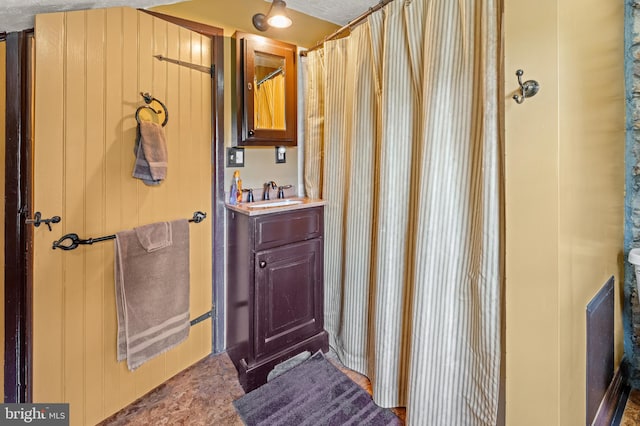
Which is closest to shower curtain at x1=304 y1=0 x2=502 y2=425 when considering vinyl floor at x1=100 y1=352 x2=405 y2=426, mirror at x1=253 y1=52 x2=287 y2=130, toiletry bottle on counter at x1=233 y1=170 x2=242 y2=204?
vinyl floor at x1=100 y1=352 x2=405 y2=426

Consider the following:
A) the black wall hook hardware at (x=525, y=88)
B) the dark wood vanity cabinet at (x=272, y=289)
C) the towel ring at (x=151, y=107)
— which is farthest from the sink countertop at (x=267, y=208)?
the black wall hook hardware at (x=525, y=88)

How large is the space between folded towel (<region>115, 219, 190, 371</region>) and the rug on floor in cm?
55

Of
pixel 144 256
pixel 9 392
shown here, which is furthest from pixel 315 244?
pixel 9 392

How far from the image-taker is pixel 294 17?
238 centimetres

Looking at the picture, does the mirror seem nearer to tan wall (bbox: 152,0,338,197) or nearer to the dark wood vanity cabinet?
tan wall (bbox: 152,0,338,197)

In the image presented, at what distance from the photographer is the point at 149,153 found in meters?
1.70

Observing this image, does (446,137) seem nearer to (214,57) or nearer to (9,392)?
(214,57)

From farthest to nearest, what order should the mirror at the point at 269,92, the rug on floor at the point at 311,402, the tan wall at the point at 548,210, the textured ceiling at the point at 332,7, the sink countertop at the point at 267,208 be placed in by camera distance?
the textured ceiling at the point at 332,7 → the mirror at the point at 269,92 → the sink countertop at the point at 267,208 → the rug on floor at the point at 311,402 → the tan wall at the point at 548,210

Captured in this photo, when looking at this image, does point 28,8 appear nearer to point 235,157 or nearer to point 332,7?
point 235,157

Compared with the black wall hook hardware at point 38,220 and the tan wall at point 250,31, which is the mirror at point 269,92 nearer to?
the tan wall at point 250,31

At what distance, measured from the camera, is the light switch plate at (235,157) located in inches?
85.8

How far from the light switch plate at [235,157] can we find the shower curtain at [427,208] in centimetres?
76

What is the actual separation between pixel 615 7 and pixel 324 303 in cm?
226

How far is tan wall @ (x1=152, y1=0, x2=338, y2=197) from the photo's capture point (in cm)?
201
